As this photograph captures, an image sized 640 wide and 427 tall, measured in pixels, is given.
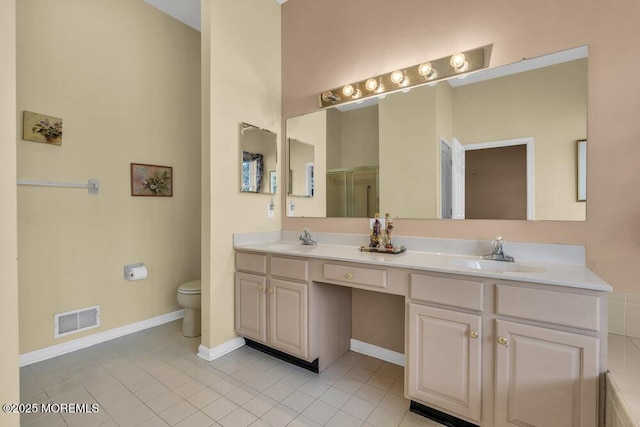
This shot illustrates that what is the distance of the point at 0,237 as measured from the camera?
1.15m

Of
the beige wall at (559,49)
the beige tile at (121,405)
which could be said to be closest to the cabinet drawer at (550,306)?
the beige wall at (559,49)

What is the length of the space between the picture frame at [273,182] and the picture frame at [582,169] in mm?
2129

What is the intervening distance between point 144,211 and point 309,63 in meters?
2.07

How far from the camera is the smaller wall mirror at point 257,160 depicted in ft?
7.96

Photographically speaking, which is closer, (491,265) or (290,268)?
(491,265)

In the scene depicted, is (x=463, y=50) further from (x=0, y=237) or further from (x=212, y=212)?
(x=0, y=237)

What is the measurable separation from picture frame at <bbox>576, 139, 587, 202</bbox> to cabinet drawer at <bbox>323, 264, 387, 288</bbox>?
111cm

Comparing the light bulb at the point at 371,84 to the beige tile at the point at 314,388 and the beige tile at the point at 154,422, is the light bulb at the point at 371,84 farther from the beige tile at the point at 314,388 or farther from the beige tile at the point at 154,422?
the beige tile at the point at 154,422

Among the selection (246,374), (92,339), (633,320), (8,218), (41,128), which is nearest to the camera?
(8,218)

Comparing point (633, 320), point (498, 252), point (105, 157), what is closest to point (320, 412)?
point (498, 252)

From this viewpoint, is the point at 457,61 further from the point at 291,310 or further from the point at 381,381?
the point at 381,381

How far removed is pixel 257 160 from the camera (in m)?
2.52

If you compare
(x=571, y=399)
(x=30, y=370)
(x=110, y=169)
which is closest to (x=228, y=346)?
(x=30, y=370)

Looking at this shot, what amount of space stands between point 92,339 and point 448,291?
2.80 meters
